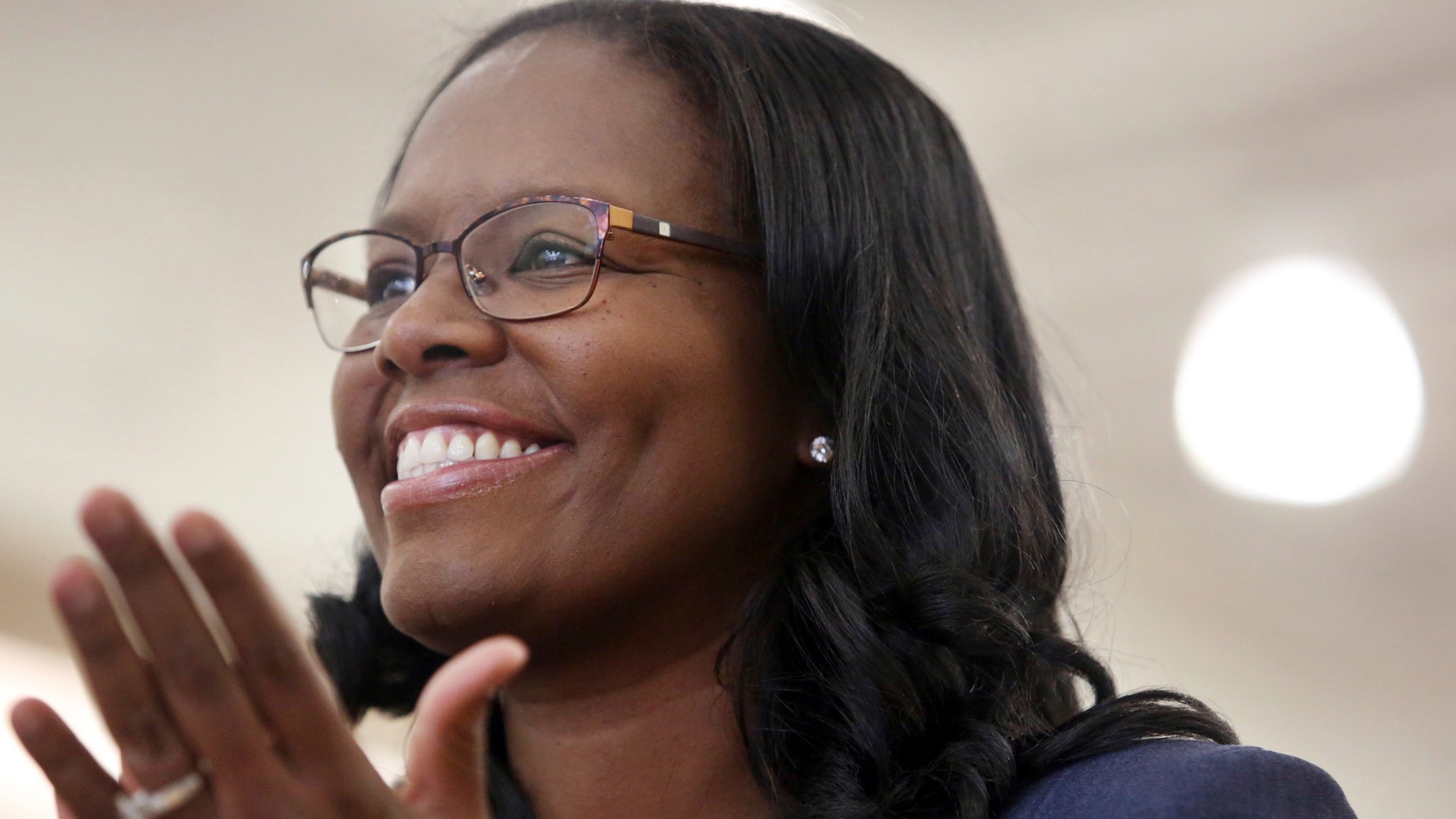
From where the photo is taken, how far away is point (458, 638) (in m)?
1.42

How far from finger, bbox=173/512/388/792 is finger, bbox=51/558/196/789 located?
0.20 feet

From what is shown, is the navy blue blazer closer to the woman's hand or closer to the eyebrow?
the woman's hand

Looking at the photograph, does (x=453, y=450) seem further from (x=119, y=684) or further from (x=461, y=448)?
(x=119, y=684)

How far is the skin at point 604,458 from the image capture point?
54.9 inches

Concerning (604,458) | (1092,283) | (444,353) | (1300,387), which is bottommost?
(1300,387)

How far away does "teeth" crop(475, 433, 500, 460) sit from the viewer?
143cm

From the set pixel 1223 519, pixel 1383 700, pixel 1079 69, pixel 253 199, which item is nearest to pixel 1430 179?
pixel 1079 69

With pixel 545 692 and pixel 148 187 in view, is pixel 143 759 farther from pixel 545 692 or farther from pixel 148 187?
pixel 148 187

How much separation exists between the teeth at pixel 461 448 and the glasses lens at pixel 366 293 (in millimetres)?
243

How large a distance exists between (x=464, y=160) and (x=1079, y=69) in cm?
259

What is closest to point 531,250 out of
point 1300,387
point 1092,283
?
point 1092,283

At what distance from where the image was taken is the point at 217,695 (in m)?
0.83

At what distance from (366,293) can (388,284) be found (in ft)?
0.34

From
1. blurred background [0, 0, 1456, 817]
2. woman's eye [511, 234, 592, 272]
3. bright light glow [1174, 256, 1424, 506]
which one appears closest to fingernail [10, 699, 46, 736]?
woman's eye [511, 234, 592, 272]
